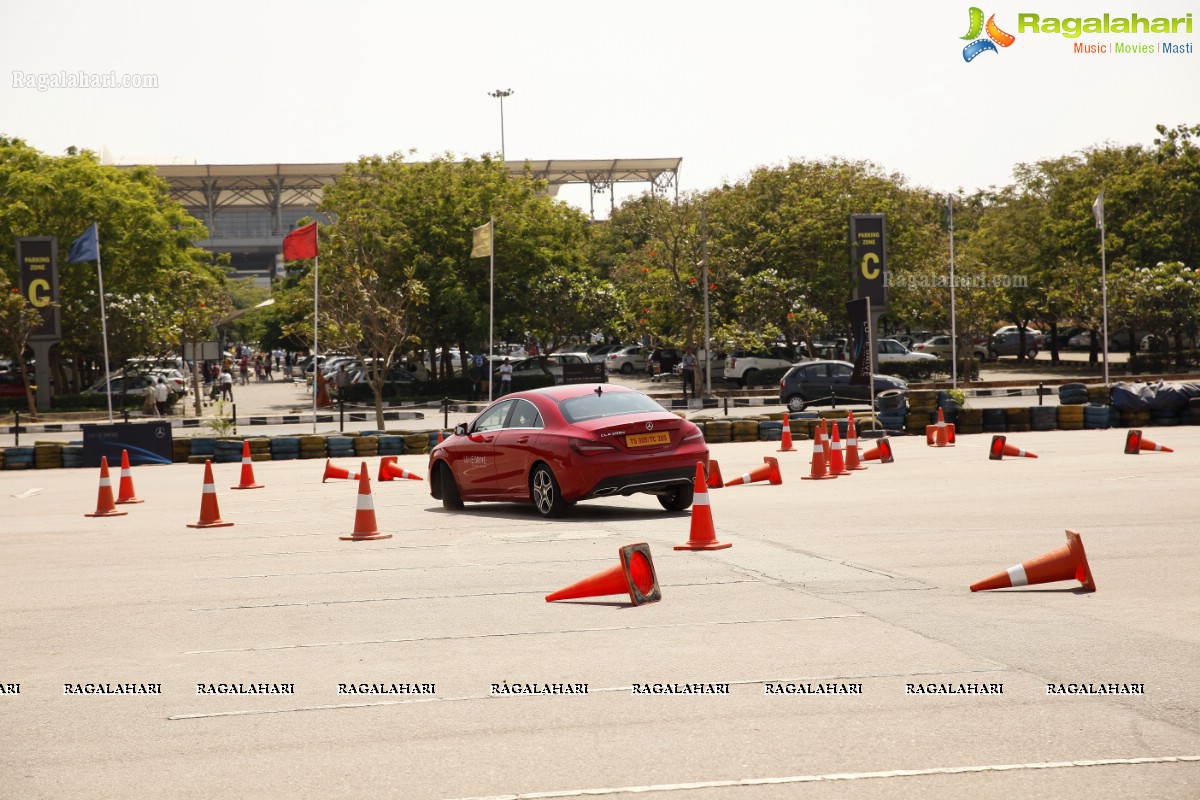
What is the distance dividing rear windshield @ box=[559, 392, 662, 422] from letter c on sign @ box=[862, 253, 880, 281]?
28.3m

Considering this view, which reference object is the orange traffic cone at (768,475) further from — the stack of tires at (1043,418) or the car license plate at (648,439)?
the stack of tires at (1043,418)

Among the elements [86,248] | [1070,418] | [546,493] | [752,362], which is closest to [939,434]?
[1070,418]

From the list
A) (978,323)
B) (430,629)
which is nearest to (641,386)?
(978,323)

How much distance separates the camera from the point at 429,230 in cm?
5188

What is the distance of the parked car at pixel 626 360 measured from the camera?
6844 centimetres

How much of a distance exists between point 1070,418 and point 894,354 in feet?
104

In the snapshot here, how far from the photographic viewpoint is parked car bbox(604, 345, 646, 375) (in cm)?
6844

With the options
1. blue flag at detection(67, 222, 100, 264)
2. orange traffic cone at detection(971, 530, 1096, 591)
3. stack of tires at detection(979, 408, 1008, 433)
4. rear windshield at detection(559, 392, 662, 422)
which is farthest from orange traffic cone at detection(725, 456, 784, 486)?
blue flag at detection(67, 222, 100, 264)

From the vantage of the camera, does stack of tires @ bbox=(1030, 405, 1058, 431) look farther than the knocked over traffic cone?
Yes

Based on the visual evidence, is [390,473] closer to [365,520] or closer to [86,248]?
[365,520]

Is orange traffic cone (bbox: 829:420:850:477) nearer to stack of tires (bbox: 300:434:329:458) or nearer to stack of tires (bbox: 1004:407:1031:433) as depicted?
stack of tires (bbox: 1004:407:1031:433)

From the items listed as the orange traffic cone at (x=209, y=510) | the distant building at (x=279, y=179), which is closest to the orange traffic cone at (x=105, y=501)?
the orange traffic cone at (x=209, y=510)

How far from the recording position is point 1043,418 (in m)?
29.0

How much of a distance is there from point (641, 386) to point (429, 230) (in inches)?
513
